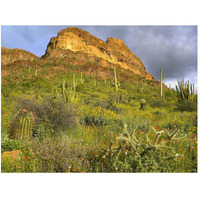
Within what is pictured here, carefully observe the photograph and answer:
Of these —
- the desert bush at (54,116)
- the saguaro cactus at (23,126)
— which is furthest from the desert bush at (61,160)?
the desert bush at (54,116)

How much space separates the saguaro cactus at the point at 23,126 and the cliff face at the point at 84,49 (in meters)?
45.1

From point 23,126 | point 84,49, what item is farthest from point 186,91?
point 84,49

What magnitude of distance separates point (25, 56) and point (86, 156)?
61660 millimetres

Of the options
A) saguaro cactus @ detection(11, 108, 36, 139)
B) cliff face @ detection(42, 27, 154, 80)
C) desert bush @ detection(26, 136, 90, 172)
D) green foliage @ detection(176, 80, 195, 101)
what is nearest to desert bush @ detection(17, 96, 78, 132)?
saguaro cactus @ detection(11, 108, 36, 139)

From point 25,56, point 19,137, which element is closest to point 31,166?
point 19,137

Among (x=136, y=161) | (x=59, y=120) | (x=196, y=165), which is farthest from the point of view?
(x=59, y=120)

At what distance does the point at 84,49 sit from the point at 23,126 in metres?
61.5

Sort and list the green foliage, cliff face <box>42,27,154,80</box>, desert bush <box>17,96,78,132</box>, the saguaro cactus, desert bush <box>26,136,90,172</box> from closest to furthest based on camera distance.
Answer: desert bush <box>26,136,90,172</box>
the saguaro cactus
desert bush <box>17,96,78,132</box>
the green foliage
cliff face <box>42,27,154,80</box>

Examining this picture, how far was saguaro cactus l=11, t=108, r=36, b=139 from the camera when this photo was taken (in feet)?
16.3

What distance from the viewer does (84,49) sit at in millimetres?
63062

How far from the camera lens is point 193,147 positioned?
3.59 m

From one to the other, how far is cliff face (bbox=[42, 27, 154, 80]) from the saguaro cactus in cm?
4514

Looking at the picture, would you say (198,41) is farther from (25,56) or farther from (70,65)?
(25,56)

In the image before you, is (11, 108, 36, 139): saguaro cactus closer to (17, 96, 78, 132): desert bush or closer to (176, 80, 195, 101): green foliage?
(17, 96, 78, 132): desert bush
